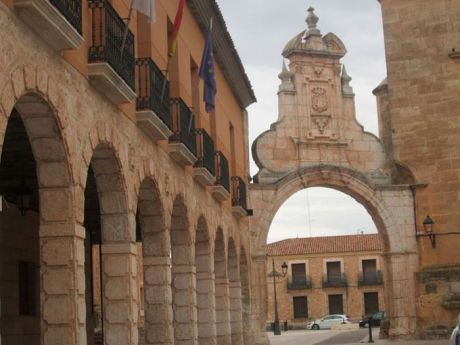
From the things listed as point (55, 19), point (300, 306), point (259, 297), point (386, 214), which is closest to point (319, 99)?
point (386, 214)

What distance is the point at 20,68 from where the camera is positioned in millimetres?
6645

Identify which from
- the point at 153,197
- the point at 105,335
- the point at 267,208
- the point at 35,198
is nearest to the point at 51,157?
the point at 105,335

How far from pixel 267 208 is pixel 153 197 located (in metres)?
12.7

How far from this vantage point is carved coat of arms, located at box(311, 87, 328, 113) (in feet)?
82.4

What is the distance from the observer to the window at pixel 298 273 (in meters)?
56.0

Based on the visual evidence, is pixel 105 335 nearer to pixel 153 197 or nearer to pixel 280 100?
pixel 153 197

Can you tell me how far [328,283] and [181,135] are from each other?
44.1 meters

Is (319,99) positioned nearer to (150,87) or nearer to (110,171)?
(150,87)

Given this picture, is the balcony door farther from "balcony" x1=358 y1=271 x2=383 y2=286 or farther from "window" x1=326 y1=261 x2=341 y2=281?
"window" x1=326 y1=261 x2=341 y2=281

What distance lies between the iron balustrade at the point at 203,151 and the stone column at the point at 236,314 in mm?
5789

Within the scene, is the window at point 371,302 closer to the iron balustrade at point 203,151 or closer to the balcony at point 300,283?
the balcony at point 300,283

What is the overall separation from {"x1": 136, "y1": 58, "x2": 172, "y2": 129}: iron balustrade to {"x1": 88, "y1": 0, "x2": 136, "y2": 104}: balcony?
102 centimetres

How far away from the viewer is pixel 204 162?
581 inches

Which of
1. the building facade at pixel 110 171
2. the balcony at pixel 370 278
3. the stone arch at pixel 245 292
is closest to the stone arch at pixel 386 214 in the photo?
the stone arch at pixel 245 292
